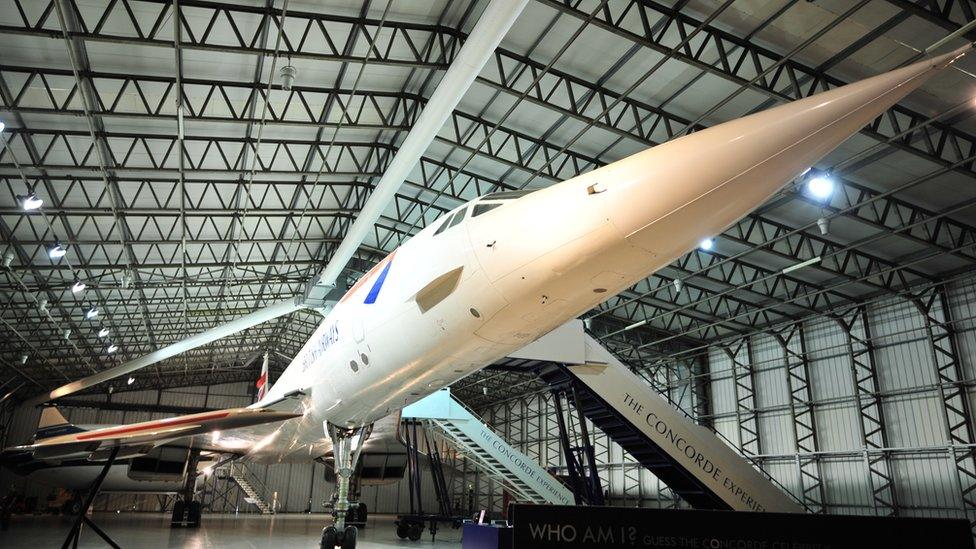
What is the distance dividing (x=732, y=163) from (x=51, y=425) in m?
23.3

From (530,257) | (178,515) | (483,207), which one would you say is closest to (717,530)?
(530,257)

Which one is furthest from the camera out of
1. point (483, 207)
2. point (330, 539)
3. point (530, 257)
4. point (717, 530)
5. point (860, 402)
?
point (860, 402)

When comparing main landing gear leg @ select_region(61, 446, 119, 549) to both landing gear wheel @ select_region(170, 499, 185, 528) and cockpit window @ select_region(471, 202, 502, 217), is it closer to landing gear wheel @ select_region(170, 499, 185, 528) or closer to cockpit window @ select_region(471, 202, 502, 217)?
cockpit window @ select_region(471, 202, 502, 217)

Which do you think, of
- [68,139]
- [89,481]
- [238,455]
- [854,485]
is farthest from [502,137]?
[89,481]

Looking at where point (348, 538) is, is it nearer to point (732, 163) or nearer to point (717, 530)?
point (717, 530)

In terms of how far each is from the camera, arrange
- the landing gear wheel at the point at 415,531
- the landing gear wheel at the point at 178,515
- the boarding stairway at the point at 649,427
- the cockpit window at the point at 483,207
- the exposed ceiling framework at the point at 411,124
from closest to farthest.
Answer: the cockpit window at the point at 483,207
the boarding stairway at the point at 649,427
the exposed ceiling framework at the point at 411,124
the landing gear wheel at the point at 415,531
the landing gear wheel at the point at 178,515

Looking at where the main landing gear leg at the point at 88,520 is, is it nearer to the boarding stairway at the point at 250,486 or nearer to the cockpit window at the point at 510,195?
the cockpit window at the point at 510,195

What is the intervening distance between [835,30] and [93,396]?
49.8m

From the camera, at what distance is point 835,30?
1157cm

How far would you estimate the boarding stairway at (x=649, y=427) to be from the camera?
1144 cm

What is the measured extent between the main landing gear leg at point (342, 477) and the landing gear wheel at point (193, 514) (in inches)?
531

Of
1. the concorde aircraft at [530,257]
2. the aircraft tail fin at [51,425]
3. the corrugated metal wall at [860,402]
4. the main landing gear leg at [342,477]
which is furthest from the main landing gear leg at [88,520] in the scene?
the corrugated metal wall at [860,402]

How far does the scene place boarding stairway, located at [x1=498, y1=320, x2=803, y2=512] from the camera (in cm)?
1144

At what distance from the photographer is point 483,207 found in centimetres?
577
